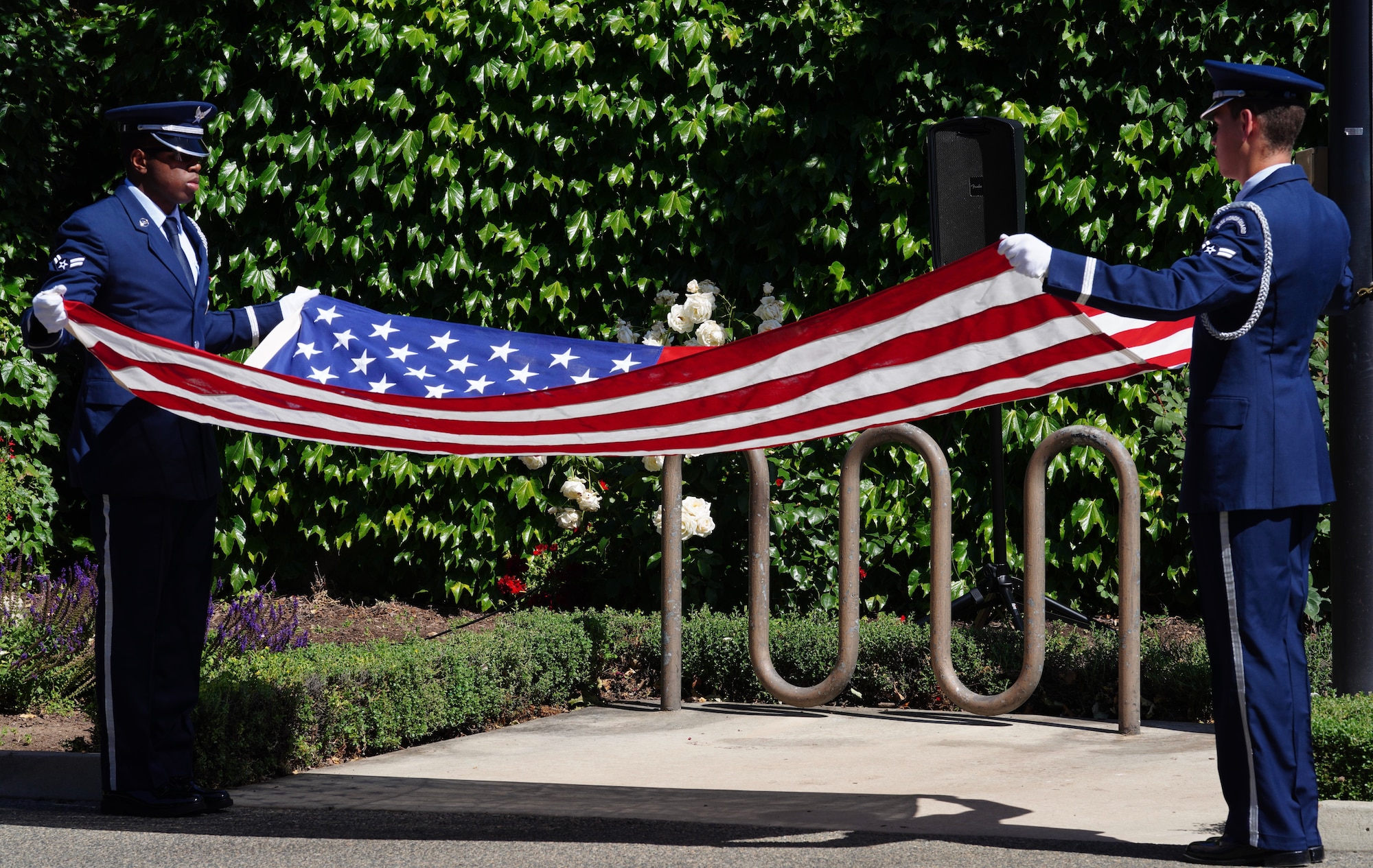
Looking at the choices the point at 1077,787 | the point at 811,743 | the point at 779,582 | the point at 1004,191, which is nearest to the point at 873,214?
the point at 1004,191

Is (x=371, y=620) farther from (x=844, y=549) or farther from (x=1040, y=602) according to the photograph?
(x=1040, y=602)

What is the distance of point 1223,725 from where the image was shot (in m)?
3.54

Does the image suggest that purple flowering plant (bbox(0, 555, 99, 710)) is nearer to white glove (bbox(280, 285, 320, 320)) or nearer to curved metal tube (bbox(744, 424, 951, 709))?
white glove (bbox(280, 285, 320, 320))

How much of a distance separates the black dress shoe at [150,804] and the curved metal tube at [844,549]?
2.32m

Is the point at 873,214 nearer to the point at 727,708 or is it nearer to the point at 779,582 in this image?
the point at 779,582

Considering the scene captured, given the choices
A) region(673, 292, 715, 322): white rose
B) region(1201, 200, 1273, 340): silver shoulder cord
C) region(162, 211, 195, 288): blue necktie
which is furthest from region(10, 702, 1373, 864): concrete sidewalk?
region(673, 292, 715, 322): white rose

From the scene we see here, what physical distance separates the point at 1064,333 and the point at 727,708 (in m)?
2.96

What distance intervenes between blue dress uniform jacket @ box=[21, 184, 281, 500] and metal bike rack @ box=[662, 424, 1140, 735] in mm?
2313

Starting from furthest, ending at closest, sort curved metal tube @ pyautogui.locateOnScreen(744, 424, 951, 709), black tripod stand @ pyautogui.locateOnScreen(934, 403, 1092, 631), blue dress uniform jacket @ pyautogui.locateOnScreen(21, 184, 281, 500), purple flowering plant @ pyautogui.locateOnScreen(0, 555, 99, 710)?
black tripod stand @ pyautogui.locateOnScreen(934, 403, 1092, 631)
purple flowering plant @ pyautogui.locateOnScreen(0, 555, 99, 710)
curved metal tube @ pyautogui.locateOnScreen(744, 424, 951, 709)
blue dress uniform jacket @ pyautogui.locateOnScreen(21, 184, 281, 500)

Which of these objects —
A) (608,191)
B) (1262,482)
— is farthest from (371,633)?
(1262,482)

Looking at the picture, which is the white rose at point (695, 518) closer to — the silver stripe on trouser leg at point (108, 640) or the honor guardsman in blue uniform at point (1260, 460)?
the silver stripe on trouser leg at point (108, 640)

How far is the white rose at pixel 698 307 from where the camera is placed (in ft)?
23.3

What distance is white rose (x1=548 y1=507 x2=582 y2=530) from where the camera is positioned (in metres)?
7.40

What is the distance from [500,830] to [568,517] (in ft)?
11.0
